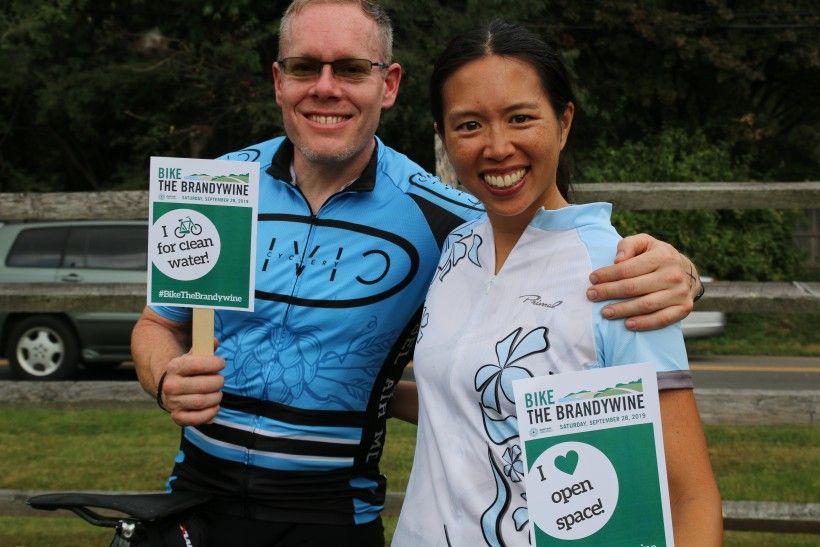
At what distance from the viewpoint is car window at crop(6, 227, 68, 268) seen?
36.1ft

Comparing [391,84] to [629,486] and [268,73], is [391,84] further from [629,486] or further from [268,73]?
[268,73]

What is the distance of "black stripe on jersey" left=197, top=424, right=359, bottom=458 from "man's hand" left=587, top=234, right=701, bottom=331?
0.99 meters

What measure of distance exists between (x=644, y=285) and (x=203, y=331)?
98 cm

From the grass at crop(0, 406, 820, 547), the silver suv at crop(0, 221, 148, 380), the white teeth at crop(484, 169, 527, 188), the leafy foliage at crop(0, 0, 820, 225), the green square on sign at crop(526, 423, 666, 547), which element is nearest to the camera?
the green square on sign at crop(526, 423, 666, 547)

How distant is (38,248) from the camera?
11047 mm

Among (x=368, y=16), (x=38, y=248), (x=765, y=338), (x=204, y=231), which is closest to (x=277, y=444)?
(x=204, y=231)

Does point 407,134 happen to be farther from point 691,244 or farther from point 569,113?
point 569,113

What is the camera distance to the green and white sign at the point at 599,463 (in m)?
1.78

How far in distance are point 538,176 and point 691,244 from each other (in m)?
13.4

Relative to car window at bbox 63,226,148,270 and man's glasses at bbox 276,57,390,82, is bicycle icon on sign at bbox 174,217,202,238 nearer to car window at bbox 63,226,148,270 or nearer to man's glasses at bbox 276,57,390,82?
man's glasses at bbox 276,57,390,82

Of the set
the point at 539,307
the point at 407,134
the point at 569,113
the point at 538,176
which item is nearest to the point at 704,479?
the point at 539,307

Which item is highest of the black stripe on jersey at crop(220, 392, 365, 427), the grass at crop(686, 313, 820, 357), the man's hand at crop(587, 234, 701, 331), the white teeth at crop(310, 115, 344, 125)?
the grass at crop(686, 313, 820, 357)

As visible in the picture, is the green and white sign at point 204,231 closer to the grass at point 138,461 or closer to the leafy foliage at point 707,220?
the grass at point 138,461

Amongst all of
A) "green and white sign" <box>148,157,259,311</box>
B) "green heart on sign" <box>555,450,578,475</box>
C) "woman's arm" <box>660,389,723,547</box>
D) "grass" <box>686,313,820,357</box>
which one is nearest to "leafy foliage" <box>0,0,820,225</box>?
"grass" <box>686,313,820,357</box>
